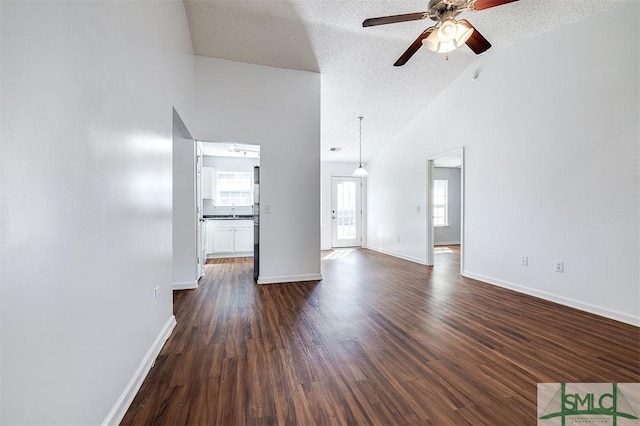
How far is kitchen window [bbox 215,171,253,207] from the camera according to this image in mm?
6879

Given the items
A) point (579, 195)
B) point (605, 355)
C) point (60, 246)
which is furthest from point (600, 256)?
point (60, 246)

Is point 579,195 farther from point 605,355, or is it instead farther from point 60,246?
point 60,246

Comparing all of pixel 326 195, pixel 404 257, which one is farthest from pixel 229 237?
pixel 404 257

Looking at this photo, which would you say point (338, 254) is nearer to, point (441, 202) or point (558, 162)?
point (441, 202)

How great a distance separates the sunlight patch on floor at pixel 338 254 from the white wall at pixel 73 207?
15.7 ft

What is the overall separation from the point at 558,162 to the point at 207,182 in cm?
639

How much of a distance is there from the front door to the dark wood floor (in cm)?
446

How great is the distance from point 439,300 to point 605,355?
1.46 m

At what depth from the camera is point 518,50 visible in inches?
144

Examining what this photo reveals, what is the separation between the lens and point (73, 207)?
1.07 m

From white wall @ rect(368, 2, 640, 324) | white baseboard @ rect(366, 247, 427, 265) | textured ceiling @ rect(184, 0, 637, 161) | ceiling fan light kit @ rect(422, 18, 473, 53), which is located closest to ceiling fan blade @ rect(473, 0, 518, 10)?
ceiling fan light kit @ rect(422, 18, 473, 53)

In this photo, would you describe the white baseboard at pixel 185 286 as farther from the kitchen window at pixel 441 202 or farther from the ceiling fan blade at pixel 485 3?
the kitchen window at pixel 441 202

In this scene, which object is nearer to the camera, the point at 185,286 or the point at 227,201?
the point at 185,286

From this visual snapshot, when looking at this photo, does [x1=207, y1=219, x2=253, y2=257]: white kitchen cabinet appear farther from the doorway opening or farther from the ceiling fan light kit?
the ceiling fan light kit
